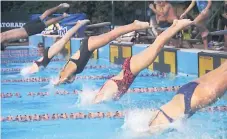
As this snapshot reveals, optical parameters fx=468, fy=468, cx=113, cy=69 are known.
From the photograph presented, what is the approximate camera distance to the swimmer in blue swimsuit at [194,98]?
3.44 meters

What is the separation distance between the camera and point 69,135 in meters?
5.03

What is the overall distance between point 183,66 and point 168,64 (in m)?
0.58

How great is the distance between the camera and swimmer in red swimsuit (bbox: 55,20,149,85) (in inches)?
207

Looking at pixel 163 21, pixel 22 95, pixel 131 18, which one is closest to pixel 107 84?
pixel 22 95

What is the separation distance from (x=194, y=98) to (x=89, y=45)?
2344 millimetres

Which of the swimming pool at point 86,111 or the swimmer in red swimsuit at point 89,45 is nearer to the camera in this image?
the swimming pool at point 86,111

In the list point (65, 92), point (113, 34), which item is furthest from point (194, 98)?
point (65, 92)

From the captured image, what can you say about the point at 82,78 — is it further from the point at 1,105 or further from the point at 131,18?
the point at 131,18

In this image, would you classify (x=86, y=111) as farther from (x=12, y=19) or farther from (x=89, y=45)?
(x=12, y=19)

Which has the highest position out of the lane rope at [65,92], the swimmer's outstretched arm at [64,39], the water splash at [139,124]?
the swimmer's outstretched arm at [64,39]

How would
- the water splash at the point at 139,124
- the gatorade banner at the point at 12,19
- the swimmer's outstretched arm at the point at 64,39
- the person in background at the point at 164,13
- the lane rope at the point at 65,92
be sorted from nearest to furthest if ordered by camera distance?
the water splash at the point at 139,124
the swimmer's outstretched arm at the point at 64,39
the lane rope at the point at 65,92
the person in background at the point at 164,13
the gatorade banner at the point at 12,19

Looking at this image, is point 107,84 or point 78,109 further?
point 78,109

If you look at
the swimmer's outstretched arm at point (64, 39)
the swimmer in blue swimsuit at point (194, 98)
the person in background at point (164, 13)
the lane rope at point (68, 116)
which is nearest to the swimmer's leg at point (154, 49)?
the swimmer in blue swimsuit at point (194, 98)

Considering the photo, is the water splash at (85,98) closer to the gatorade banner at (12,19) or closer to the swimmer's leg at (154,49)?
the swimmer's leg at (154,49)
